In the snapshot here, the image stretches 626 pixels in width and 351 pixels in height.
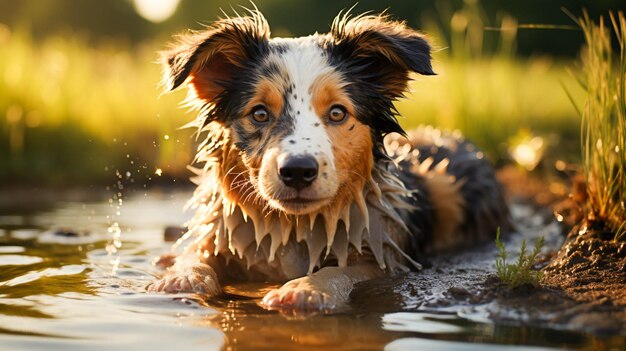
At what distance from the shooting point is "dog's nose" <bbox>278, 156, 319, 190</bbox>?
4.51 meters

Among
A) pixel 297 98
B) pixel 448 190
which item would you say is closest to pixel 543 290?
pixel 297 98

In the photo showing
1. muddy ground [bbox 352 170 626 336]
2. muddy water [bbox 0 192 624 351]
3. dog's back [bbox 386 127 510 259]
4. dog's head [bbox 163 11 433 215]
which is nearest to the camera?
muddy water [bbox 0 192 624 351]

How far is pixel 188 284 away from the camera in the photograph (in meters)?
4.82

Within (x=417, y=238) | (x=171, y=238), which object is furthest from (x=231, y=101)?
(x=171, y=238)

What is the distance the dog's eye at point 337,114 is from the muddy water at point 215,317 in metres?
0.98

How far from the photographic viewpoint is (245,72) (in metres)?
5.20

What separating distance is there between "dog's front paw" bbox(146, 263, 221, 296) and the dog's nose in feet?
2.47

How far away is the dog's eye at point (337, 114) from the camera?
499 centimetres

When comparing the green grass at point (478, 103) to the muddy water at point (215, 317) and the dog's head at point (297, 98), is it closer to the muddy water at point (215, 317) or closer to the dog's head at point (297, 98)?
the dog's head at point (297, 98)

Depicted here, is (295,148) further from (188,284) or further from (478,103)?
(478,103)

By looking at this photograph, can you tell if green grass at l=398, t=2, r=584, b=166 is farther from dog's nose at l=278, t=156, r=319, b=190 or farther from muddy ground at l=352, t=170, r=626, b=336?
dog's nose at l=278, t=156, r=319, b=190

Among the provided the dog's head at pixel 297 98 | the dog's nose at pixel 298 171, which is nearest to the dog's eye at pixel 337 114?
the dog's head at pixel 297 98

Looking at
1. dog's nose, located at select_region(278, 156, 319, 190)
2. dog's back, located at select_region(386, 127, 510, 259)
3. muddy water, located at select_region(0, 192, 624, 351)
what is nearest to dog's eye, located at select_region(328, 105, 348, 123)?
dog's nose, located at select_region(278, 156, 319, 190)

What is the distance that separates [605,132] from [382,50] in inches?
58.2
